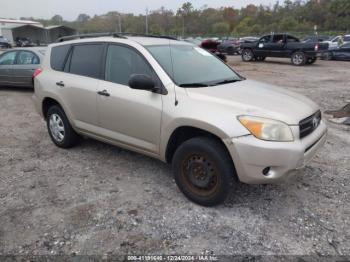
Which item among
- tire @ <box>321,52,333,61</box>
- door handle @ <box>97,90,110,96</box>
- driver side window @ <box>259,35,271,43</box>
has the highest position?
driver side window @ <box>259,35,271,43</box>

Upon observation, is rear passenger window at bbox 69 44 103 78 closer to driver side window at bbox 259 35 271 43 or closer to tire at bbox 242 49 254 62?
driver side window at bbox 259 35 271 43

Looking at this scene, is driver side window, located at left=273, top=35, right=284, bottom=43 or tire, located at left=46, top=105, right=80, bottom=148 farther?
driver side window, located at left=273, top=35, right=284, bottom=43

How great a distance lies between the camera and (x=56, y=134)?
524 centimetres

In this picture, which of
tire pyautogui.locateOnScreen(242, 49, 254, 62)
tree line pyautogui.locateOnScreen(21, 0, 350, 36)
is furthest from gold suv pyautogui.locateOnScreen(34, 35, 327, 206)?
tree line pyautogui.locateOnScreen(21, 0, 350, 36)

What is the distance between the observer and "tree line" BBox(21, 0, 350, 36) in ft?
226

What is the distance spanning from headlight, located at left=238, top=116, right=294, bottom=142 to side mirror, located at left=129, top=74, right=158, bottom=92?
1094mm

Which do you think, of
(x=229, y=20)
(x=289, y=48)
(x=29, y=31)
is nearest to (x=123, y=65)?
(x=289, y=48)

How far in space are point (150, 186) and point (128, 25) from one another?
283 ft

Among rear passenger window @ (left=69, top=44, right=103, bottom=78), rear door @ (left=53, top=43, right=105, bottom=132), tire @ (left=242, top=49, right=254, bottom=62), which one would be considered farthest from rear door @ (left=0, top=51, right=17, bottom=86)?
tire @ (left=242, top=49, right=254, bottom=62)

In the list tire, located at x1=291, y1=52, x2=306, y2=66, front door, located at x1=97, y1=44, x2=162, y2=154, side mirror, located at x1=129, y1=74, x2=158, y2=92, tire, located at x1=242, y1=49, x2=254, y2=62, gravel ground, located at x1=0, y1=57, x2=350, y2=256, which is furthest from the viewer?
tire, located at x1=242, y1=49, x2=254, y2=62

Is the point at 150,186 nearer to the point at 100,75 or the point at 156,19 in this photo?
the point at 100,75

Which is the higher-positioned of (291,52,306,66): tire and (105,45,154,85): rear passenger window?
(105,45,154,85): rear passenger window

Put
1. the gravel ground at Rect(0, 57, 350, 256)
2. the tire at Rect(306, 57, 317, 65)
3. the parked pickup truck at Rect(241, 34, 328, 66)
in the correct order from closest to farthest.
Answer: the gravel ground at Rect(0, 57, 350, 256)
the parked pickup truck at Rect(241, 34, 328, 66)
the tire at Rect(306, 57, 317, 65)

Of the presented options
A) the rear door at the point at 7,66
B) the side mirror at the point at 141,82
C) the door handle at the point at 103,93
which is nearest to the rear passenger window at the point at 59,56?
the door handle at the point at 103,93
